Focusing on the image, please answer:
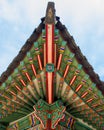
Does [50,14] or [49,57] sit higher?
[50,14]

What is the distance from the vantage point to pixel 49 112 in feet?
27.4

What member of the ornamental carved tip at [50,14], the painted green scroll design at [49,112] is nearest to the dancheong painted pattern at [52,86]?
the painted green scroll design at [49,112]

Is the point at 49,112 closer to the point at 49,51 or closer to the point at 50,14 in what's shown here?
the point at 49,51

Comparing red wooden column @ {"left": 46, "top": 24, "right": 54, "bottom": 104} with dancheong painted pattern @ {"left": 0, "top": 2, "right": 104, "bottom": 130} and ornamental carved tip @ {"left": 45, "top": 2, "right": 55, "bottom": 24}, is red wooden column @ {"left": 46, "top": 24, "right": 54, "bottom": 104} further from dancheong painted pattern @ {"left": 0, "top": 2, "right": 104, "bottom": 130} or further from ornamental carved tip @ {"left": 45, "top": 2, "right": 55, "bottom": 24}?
ornamental carved tip @ {"left": 45, "top": 2, "right": 55, "bottom": 24}

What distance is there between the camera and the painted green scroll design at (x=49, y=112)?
8180 millimetres

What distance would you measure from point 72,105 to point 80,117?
2.50 feet

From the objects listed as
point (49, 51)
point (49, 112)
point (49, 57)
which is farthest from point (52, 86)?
point (49, 51)

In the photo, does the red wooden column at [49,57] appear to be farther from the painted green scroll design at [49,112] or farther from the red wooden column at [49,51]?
the painted green scroll design at [49,112]

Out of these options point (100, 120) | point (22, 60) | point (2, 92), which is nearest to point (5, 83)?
point (2, 92)

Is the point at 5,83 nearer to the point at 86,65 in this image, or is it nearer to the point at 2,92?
the point at 2,92

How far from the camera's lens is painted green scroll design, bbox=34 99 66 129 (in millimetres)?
8180

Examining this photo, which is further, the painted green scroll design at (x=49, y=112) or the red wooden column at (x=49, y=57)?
the painted green scroll design at (x=49, y=112)

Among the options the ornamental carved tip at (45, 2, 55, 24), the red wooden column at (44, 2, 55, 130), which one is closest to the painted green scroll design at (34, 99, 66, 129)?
the red wooden column at (44, 2, 55, 130)

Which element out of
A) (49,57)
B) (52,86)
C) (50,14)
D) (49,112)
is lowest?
(49,112)
